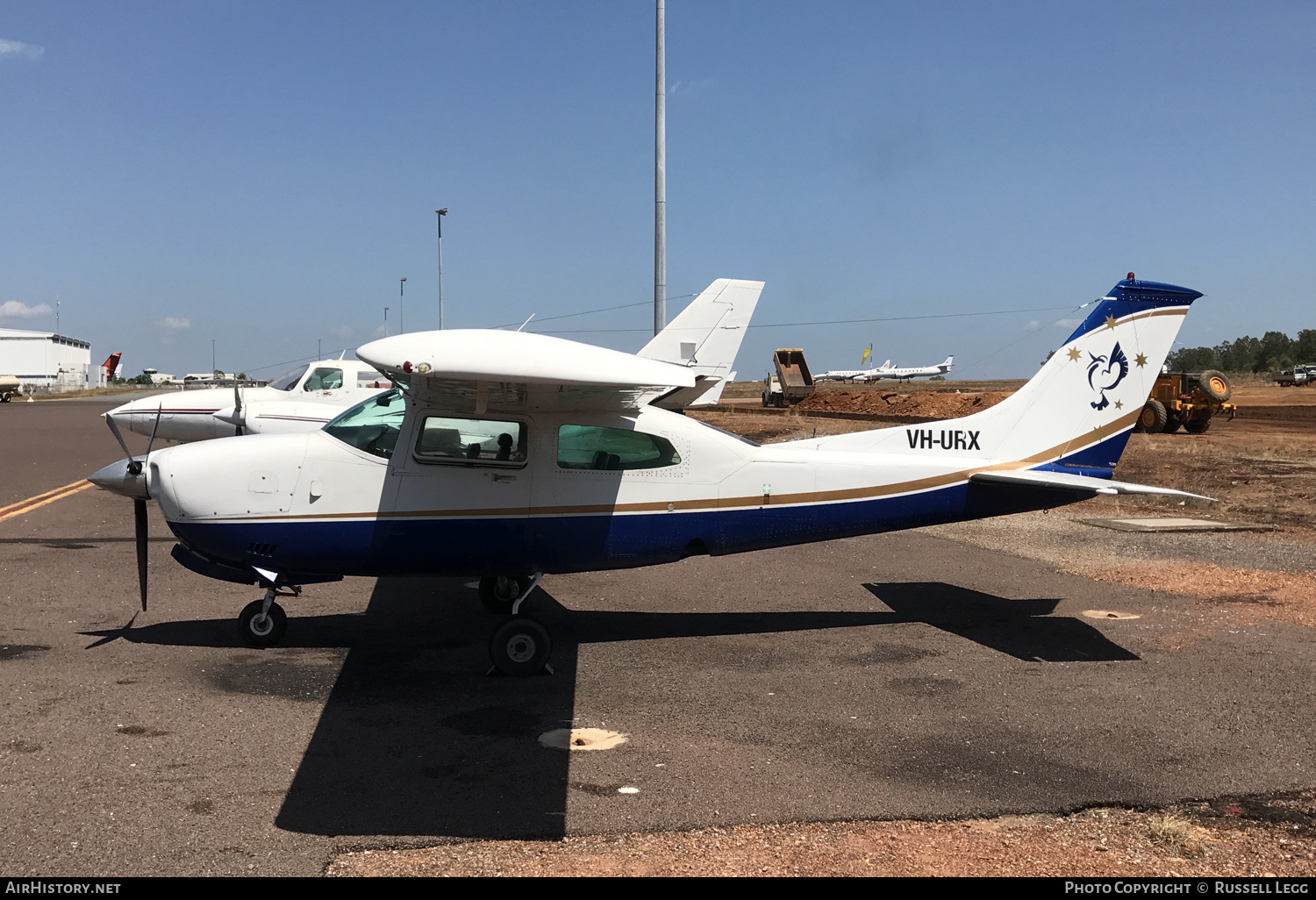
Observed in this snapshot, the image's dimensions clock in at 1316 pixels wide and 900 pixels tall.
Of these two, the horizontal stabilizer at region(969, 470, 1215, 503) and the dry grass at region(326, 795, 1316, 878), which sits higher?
the horizontal stabilizer at region(969, 470, 1215, 503)

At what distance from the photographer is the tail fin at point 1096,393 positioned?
8.45 metres

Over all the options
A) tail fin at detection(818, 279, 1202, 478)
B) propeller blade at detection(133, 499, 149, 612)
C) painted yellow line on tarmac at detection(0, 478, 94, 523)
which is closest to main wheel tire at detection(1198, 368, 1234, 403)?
tail fin at detection(818, 279, 1202, 478)

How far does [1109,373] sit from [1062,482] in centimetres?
145

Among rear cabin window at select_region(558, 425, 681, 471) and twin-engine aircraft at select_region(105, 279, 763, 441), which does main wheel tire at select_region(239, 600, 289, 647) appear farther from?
twin-engine aircraft at select_region(105, 279, 763, 441)

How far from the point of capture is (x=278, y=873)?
3.88 m

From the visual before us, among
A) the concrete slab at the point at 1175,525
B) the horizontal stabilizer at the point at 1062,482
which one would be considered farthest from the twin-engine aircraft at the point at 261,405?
the concrete slab at the point at 1175,525

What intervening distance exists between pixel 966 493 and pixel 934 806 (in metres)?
3.95

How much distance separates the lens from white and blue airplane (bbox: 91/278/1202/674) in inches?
276

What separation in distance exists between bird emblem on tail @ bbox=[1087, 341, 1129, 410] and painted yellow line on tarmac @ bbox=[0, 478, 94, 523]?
12.5 m

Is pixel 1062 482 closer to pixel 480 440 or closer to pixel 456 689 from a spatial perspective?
pixel 480 440

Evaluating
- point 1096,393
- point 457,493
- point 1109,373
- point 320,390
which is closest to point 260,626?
point 457,493

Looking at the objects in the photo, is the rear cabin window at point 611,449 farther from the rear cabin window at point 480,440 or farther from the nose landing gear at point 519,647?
the nose landing gear at point 519,647

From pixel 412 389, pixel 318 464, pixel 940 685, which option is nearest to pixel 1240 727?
pixel 940 685
